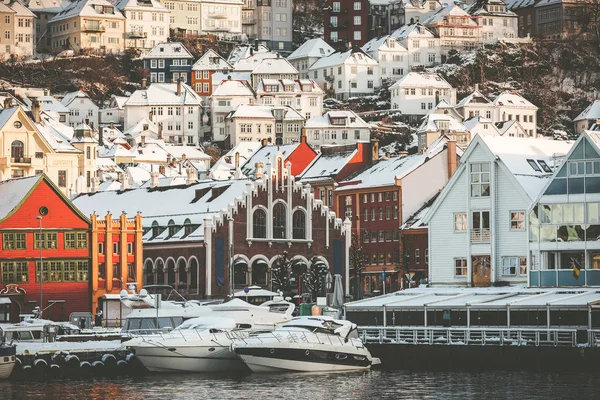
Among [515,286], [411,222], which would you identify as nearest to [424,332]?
[515,286]

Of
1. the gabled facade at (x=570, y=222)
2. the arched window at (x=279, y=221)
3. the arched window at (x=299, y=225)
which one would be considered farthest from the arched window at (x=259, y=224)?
the gabled facade at (x=570, y=222)

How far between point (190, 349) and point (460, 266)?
22173 mm

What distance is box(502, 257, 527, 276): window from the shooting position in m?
94.7

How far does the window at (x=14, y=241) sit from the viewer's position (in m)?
108

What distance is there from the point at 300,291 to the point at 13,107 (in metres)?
38.6

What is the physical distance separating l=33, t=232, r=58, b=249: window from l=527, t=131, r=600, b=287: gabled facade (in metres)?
35.3

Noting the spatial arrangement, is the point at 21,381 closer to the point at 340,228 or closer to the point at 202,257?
the point at 202,257

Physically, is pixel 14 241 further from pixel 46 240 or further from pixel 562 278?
pixel 562 278

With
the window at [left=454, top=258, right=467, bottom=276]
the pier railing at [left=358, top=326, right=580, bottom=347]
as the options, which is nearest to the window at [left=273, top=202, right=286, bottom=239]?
the window at [left=454, top=258, right=467, bottom=276]

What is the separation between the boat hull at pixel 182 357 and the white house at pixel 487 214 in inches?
790

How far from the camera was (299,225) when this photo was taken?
402 ft

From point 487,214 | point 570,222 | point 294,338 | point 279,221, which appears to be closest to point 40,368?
point 294,338

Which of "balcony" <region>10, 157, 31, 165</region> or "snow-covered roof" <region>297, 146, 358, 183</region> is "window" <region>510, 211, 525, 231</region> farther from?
"balcony" <region>10, 157, 31, 165</region>

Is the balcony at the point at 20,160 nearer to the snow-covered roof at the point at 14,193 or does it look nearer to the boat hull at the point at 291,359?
the snow-covered roof at the point at 14,193
